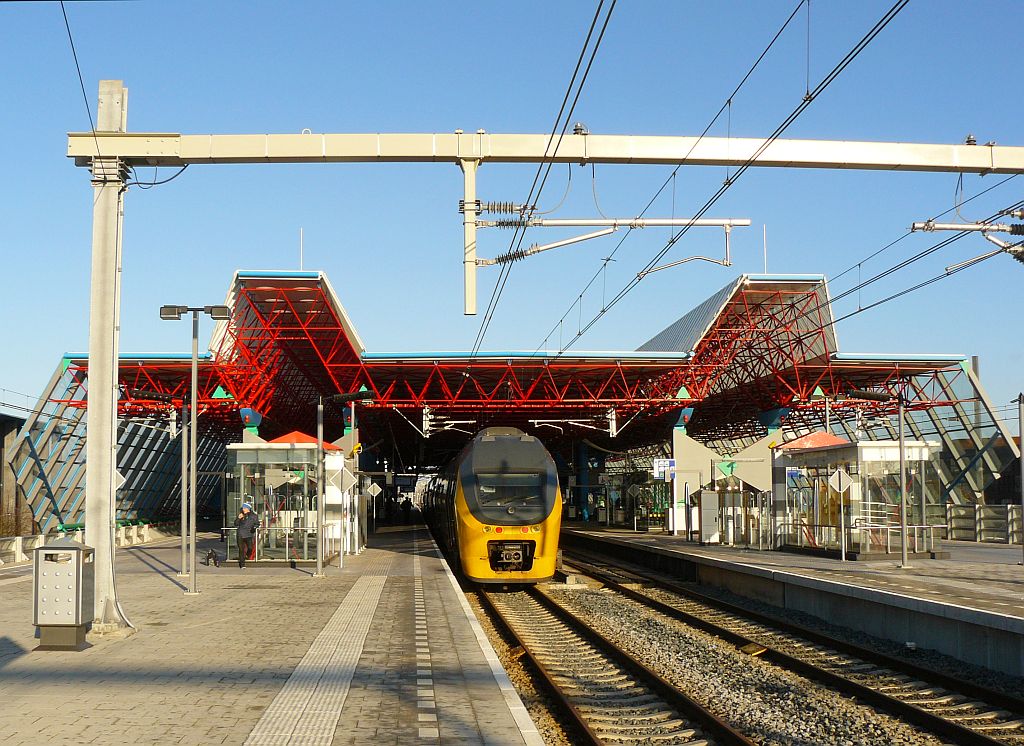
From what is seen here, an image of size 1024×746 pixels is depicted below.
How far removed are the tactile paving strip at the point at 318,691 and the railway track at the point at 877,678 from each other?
5.59 metres

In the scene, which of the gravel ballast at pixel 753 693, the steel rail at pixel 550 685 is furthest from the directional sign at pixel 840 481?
the steel rail at pixel 550 685

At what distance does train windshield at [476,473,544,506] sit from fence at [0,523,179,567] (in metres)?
8.45

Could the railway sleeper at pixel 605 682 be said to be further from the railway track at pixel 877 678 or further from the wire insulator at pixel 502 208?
the wire insulator at pixel 502 208

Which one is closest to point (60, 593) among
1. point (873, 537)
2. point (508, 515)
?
point (508, 515)

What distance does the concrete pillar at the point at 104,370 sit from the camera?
13.6 metres

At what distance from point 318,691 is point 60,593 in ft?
13.3

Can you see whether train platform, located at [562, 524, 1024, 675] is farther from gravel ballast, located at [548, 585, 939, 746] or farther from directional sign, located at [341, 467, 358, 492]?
directional sign, located at [341, 467, 358, 492]

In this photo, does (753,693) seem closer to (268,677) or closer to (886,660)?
(886,660)

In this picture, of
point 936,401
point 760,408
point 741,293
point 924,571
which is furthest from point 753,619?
point 760,408

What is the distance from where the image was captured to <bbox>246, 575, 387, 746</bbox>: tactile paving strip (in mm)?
8289

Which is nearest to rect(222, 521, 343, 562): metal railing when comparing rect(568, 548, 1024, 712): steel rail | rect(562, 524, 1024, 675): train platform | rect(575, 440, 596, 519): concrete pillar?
rect(562, 524, 1024, 675): train platform

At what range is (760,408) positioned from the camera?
192 ft

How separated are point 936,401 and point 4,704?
4698 cm

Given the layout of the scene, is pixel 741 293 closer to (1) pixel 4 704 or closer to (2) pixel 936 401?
(2) pixel 936 401
